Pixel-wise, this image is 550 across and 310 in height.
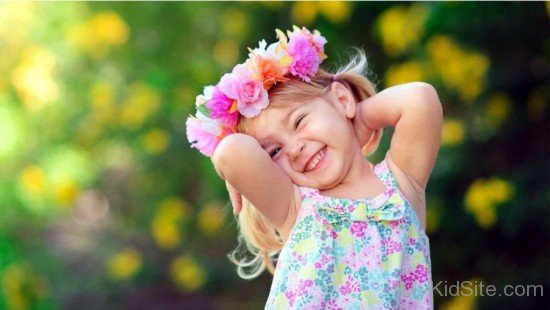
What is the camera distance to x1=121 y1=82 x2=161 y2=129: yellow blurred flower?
438 centimetres

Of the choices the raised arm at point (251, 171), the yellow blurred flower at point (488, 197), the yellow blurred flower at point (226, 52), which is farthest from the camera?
the yellow blurred flower at point (226, 52)

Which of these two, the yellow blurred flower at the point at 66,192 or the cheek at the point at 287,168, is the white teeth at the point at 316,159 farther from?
the yellow blurred flower at the point at 66,192

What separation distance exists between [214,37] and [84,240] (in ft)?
4.19

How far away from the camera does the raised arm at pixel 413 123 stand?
2.19 meters

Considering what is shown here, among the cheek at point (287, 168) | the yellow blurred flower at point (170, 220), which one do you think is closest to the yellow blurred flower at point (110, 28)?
the yellow blurred flower at point (170, 220)

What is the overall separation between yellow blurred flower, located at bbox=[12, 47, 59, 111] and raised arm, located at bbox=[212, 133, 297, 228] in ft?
8.07

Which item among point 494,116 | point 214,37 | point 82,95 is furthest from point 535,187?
point 82,95

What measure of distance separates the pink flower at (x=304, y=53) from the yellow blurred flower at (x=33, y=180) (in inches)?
97.0

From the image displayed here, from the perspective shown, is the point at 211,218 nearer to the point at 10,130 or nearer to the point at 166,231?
the point at 166,231

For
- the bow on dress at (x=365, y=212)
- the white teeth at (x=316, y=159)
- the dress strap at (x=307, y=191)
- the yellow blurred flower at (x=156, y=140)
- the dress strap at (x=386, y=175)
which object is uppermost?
the yellow blurred flower at (x=156, y=140)

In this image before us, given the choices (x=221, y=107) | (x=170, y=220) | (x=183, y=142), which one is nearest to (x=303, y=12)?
(x=183, y=142)

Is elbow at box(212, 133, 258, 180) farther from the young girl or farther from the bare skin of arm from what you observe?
the bare skin of arm

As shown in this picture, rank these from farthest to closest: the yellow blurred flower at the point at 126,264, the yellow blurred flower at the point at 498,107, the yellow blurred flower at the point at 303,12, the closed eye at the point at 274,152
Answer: the yellow blurred flower at the point at 126,264
the yellow blurred flower at the point at 303,12
the yellow blurred flower at the point at 498,107
the closed eye at the point at 274,152

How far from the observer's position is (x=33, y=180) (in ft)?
14.5
